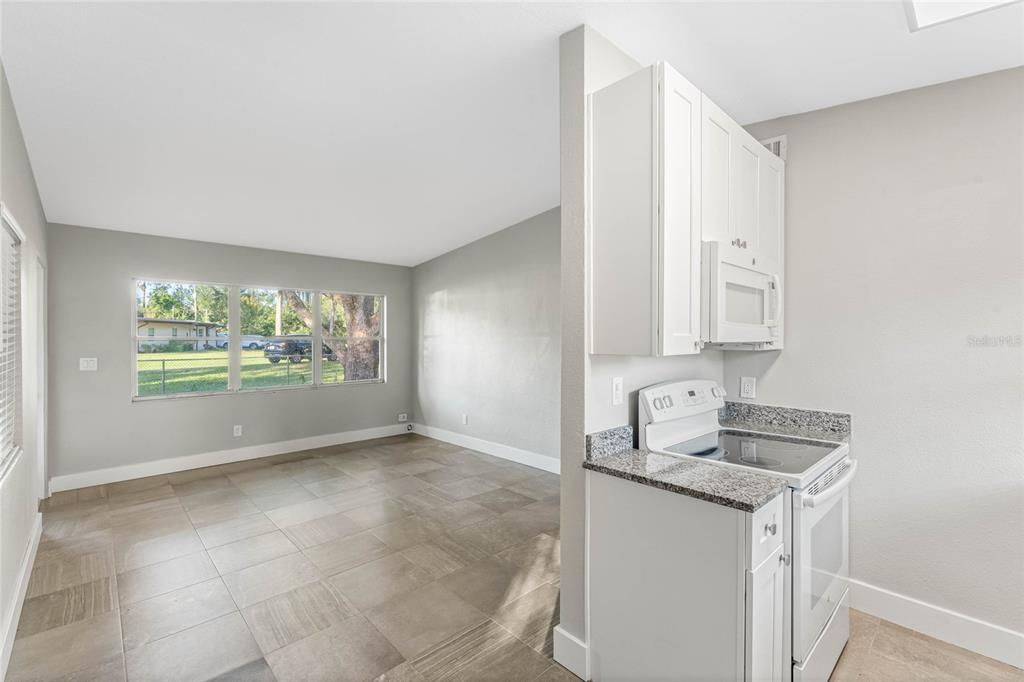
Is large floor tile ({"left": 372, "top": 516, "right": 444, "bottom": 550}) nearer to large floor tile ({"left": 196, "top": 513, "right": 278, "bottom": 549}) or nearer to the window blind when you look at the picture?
large floor tile ({"left": 196, "top": 513, "right": 278, "bottom": 549})

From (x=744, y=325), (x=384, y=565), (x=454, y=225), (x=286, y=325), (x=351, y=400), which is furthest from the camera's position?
(x=351, y=400)

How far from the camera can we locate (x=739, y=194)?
2.13 meters

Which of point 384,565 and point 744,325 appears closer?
point 744,325

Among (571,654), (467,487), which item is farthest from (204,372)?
(571,654)

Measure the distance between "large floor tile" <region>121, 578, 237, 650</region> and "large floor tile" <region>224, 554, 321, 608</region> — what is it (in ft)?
0.21

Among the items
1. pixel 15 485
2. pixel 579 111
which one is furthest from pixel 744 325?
pixel 15 485

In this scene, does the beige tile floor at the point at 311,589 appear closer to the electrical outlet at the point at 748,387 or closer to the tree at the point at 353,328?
the electrical outlet at the point at 748,387

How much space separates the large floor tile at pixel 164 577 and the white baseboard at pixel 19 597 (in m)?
0.39

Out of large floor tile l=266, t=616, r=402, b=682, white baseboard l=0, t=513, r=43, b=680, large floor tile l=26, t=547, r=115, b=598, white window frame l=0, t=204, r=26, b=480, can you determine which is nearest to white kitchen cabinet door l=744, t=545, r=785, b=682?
large floor tile l=266, t=616, r=402, b=682

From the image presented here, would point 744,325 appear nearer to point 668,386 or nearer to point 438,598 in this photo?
point 668,386

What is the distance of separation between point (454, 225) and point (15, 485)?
149 inches

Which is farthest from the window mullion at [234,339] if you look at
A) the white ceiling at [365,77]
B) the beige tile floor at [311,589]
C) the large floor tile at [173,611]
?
the large floor tile at [173,611]

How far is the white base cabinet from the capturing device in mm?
1475

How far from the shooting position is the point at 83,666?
2016 millimetres
